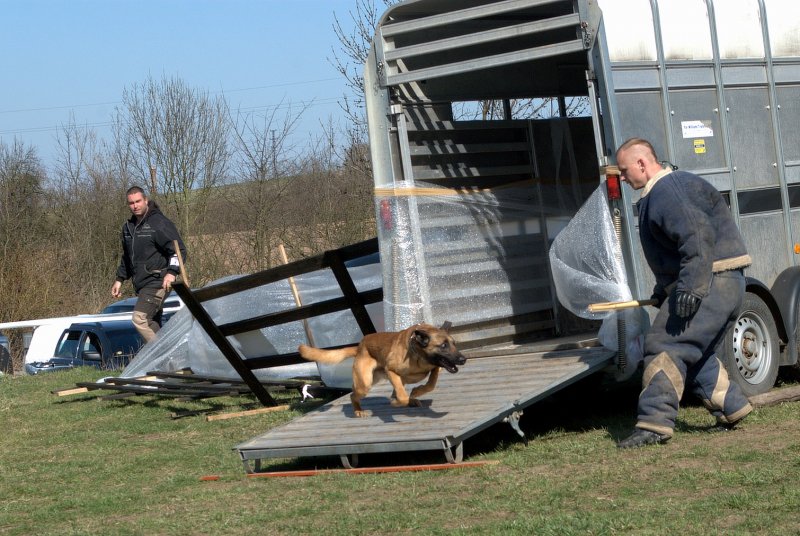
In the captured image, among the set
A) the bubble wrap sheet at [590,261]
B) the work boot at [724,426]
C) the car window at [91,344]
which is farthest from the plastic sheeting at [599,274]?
the car window at [91,344]

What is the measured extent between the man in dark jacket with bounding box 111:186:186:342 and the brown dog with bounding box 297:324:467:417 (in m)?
3.74

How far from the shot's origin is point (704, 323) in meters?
6.74

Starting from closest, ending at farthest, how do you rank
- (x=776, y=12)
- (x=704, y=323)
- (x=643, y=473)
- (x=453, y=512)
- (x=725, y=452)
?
(x=453, y=512)
(x=643, y=473)
(x=725, y=452)
(x=704, y=323)
(x=776, y=12)

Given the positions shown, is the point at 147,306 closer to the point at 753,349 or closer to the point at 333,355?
the point at 333,355

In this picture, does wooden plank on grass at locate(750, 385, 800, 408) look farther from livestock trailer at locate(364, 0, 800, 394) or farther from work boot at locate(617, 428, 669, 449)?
work boot at locate(617, 428, 669, 449)

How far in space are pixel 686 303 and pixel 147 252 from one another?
6.45 metres

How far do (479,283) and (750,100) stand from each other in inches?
107

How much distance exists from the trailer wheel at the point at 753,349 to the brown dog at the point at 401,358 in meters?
2.18

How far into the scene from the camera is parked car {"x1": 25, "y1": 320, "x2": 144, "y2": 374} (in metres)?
17.4

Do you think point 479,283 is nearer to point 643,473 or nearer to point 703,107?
point 703,107

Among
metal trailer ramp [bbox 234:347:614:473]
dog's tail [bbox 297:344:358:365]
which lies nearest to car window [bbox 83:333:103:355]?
metal trailer ramp [bbox 234:347:614:473]

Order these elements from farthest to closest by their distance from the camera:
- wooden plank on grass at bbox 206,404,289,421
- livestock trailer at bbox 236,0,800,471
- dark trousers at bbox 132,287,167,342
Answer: dark trousers at bbox 132,287,167,342 → wooden plank on grass at bbox 206,404,289,421 → livestock trailer at bbox 236,0,800,471

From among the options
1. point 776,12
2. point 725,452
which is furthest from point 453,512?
point 776,12

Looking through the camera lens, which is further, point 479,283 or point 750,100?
point 479,283
